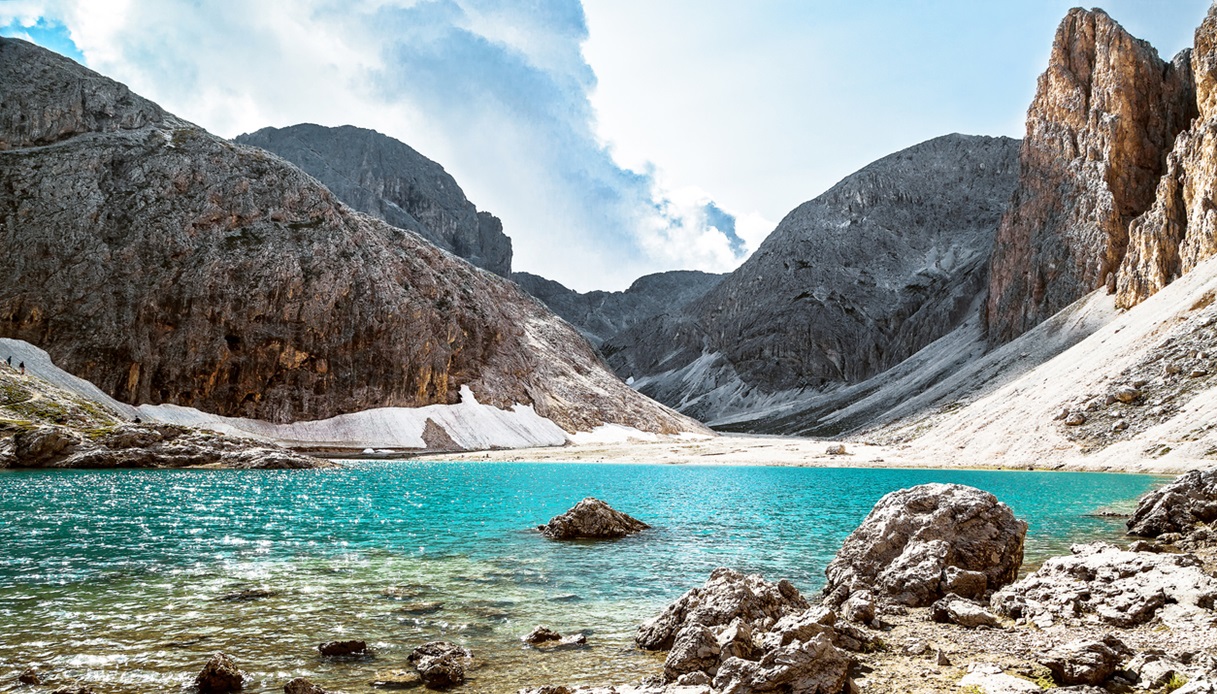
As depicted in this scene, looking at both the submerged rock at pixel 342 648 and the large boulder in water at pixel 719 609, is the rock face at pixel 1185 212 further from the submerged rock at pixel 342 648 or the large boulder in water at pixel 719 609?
the submerged rock at pixel 342 648

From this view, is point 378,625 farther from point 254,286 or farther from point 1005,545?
point 254,286

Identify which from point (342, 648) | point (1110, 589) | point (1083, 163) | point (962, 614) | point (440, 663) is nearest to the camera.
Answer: point (440, 663)

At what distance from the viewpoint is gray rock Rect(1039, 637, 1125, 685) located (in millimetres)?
9836

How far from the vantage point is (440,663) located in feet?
37.2

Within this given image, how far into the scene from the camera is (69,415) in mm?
62219

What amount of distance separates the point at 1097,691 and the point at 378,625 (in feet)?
41.2

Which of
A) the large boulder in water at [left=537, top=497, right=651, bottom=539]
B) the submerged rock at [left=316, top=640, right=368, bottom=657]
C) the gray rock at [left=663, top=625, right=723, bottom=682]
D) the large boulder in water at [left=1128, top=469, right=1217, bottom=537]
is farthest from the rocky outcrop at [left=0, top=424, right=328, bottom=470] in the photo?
the large boulder in water at [left=1128, top=469, right=1217, bottom=537]

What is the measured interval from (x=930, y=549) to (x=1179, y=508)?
16075 millimetres

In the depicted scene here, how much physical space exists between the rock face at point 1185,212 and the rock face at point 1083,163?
13872 millimetres

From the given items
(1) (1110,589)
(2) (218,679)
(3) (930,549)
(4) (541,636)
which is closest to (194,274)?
(4) (541,636)

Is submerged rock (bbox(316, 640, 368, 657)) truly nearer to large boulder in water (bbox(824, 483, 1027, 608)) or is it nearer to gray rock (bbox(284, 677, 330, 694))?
gray rock (bbox(284, 677, 330, 694))

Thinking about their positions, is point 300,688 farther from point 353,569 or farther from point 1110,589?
point 1110,589

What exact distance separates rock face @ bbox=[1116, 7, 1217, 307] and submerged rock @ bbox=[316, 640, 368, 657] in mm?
119151

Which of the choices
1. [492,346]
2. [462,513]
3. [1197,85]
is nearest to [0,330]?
[492,346]
